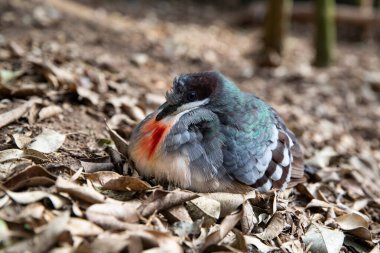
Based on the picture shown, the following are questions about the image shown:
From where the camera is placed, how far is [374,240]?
361 centimetres

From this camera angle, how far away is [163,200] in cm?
302

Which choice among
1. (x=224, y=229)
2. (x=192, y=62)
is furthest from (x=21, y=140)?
(x=192, y=62)

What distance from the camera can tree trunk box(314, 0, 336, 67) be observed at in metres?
7.59

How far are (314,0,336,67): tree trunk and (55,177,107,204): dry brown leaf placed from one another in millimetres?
5559

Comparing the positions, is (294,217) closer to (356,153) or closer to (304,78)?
(356,153)

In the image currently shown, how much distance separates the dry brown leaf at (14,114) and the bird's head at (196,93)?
1.11 m

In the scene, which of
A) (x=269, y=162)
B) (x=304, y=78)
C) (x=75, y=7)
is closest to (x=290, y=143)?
(x=269, y=162)

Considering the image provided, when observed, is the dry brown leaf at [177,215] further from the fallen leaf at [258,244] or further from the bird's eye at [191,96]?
the bird's eye at [191,96]

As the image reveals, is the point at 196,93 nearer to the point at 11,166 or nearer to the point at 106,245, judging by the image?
the point at 11,166

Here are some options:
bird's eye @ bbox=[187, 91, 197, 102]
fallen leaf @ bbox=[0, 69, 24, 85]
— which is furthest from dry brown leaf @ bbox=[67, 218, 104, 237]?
fallen leaf @ bbox=[0, 69, 24, 85]

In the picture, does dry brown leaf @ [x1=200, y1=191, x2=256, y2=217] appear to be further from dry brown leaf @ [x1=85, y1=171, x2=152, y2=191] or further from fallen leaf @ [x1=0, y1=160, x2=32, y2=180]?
fallen leaf @ [x1=0, y1=160, x2=32, y2=180]

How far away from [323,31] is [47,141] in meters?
5.21

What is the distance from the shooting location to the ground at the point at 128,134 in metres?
2.78

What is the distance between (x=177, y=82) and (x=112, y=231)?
111 cm
